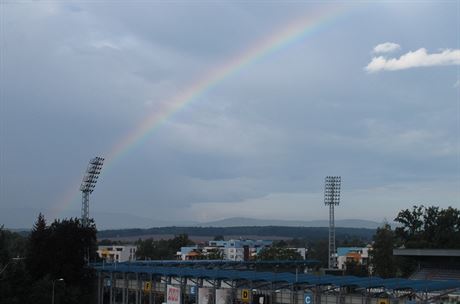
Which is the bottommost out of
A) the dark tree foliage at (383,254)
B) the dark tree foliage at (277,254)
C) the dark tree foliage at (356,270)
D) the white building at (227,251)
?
the white building at (227,251)

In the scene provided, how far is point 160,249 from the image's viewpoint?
17188 centimetres

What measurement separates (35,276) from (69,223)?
283 inches

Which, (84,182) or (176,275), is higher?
(84,182)

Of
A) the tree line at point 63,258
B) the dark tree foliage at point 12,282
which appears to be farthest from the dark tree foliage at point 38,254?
the dark tree foliage at point 12,282

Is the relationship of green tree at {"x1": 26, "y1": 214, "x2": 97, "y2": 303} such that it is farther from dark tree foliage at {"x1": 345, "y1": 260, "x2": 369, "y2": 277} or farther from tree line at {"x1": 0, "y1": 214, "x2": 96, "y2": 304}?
dark tree foliage at {"x1": 345, "y1": 260, "x2": 369, "y2": 277}

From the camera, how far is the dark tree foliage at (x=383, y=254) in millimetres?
87375

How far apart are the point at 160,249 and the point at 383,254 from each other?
94139 millimetres

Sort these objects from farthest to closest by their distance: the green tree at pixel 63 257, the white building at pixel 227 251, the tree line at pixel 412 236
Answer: the white building at pixel 227 251 < the tree line at pixel 412 236 < the green tree at pixel 63 257

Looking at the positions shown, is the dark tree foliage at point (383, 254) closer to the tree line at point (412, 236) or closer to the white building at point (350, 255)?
the tree line at point (412, 236)

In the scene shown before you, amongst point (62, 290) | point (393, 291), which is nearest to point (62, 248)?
point (62, 290)

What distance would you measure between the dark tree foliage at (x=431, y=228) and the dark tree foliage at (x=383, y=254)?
103 inches

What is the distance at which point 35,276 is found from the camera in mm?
66125

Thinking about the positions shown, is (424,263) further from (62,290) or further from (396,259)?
(62,290)

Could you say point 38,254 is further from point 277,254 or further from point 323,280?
point 277,254
